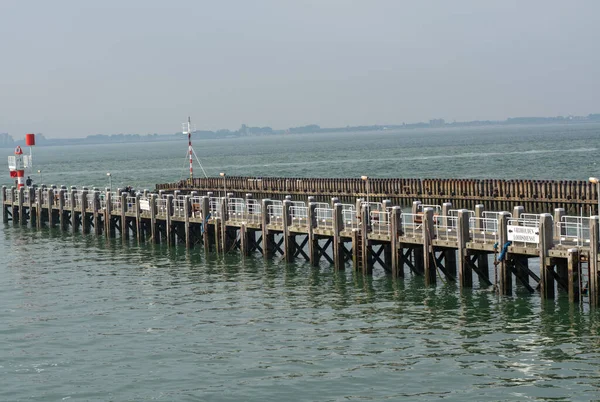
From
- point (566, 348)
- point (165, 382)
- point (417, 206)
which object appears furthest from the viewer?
point (417, 206)

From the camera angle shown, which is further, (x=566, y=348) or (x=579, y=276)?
(x=579, y=276)

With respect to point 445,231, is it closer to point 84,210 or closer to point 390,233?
point 390,233

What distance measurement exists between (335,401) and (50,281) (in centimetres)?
2154

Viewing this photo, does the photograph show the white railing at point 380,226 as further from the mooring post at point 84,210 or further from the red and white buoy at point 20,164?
the red and white buoy at point 20,164

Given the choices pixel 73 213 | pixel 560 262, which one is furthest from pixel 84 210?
pixel 560 262

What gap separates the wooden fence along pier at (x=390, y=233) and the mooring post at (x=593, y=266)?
0.10 feet

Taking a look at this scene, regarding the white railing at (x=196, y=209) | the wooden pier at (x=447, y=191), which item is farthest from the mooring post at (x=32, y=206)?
the white railing at (x=196, y=209)

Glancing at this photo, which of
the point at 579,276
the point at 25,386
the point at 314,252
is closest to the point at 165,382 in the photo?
the point at 25,386

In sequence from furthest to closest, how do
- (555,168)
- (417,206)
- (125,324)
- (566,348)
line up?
(555,168) → (417,206) → (125,324) → (566,348)

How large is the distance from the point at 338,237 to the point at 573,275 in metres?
11.5

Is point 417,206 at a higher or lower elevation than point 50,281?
higher

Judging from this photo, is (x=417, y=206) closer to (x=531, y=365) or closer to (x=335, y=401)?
(x=531, y=365)

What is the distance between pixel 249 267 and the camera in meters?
41.4

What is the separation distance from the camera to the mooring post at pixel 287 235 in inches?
1599
